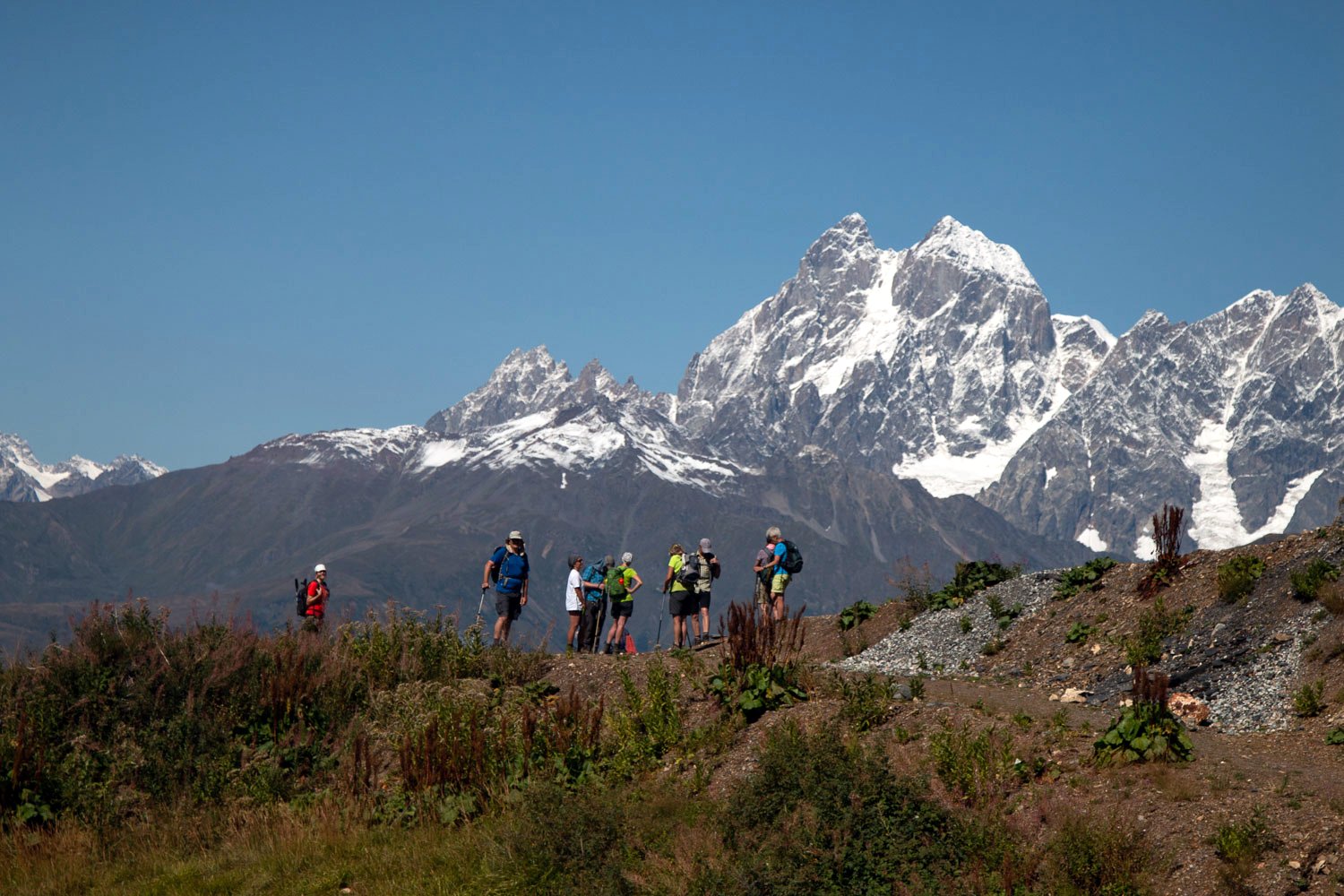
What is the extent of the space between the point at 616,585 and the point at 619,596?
260 mm

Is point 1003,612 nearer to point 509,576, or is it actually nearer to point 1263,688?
point 1263,688

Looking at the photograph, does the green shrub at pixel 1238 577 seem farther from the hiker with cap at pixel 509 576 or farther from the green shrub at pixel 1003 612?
the hiker with cap at pixel 509 576

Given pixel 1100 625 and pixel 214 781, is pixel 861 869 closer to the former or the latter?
pixel 214 781

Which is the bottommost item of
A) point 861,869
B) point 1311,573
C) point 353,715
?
point 861,869

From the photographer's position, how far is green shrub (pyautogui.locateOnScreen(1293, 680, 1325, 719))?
16.3 metres

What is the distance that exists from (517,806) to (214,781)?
3.50m

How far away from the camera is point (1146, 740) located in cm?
1184

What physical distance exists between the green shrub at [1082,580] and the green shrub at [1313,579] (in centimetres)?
487

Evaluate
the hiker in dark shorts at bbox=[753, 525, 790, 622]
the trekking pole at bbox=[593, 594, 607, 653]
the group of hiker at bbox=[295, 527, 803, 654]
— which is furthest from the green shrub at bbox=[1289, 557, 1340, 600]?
the trekking pole at bbox=[593, 594, 607, 653]

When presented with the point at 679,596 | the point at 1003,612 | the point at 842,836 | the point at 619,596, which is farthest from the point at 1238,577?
the point at 842,836

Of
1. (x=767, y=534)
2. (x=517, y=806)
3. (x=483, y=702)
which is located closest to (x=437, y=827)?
(x=517, y=806)

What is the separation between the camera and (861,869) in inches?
411

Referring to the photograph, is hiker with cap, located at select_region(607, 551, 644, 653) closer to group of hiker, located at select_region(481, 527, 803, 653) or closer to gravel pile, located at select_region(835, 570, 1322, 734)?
group of hiker, located at select_region(481, 527, 803, 653)

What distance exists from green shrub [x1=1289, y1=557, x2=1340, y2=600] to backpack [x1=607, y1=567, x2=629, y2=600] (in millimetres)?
12410
